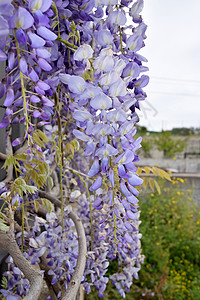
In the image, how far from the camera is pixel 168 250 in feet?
9.45

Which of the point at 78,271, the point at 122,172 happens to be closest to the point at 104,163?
the point at 122,172

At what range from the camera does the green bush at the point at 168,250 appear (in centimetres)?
238

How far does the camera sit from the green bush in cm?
238

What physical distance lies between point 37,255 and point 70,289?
0.80 feet

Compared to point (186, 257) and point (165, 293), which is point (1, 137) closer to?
point (165, 293)

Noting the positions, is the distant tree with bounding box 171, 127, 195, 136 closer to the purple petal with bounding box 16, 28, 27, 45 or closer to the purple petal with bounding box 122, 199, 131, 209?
the purple petal with bounding box 122, 199, 131, 209

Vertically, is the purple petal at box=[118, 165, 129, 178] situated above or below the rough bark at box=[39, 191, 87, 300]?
above

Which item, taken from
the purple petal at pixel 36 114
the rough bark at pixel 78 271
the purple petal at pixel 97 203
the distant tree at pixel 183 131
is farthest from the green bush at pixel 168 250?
the distant tree at pixel 183 131

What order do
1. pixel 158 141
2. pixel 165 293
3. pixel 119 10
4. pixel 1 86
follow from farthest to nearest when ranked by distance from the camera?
1. pixel 158 141
2. pixel 165 293
3. pixel 119 10
4. pixel 1 86

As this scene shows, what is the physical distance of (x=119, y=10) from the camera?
1.71 feet

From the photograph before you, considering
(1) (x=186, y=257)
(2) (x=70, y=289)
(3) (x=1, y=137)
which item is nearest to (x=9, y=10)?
(2) (x=70, y=289)

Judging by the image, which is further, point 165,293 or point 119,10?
point 165,293

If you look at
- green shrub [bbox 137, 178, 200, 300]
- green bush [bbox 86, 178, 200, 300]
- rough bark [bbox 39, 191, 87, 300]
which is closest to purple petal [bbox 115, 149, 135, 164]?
rough bark [bbox 39, 191, 87, 300]

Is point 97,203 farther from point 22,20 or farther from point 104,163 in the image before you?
point 22,20
